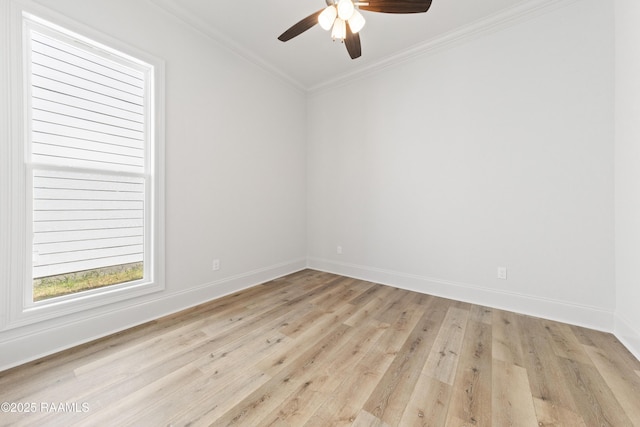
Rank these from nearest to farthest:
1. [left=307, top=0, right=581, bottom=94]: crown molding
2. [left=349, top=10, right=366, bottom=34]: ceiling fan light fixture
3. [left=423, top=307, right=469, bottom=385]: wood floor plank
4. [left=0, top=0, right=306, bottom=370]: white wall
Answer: [left=423, top=307, right=469, bottom=385]: wood floor plank, [left=349, top=10, right=366, bottom=34]: ceiling fan light fixture, [left=0, top=0, right=306, bottom=370]: white wall, [left=307, top=0, right=581, bottom=94]: crown molding

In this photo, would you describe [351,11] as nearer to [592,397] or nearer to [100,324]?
[592,397]

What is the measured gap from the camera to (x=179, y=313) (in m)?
2.43

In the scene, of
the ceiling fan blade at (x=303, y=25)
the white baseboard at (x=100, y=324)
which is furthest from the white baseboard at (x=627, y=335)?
the white baseboard at (x=100, y=324)

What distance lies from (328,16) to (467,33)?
1855mm

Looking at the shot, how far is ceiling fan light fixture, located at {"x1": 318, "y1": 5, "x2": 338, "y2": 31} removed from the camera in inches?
68.6

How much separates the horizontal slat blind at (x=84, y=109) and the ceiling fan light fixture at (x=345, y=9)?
1890 mm

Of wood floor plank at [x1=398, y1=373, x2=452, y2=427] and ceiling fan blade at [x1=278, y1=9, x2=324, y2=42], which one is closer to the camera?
wood floor plank at [x1=398, y1=373, x2=452, y2=427]

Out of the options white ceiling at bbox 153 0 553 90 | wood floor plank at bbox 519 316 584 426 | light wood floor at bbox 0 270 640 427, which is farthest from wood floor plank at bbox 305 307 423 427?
white ceiling at bbox 153 0 553 90

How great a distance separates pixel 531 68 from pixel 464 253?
76.8 inches

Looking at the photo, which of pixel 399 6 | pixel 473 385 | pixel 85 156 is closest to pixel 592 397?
pixel 473 385

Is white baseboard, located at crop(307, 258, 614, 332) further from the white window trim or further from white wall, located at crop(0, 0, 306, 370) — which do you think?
the white window trim

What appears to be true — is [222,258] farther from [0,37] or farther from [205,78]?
[0,37]

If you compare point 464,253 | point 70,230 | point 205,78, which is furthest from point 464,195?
point 70,230

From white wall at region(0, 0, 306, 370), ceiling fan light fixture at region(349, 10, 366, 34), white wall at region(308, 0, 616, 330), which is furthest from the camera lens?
white wall at region(308, 0, 616, 330)
